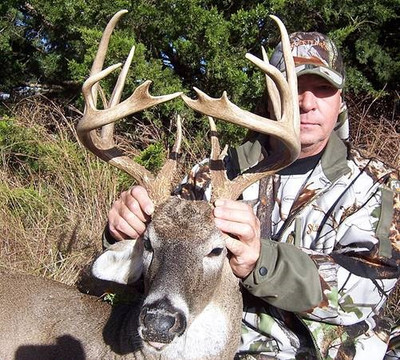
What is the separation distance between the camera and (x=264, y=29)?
24.5ft

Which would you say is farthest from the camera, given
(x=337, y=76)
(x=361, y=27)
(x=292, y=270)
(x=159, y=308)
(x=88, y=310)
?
(x=361, y=27)

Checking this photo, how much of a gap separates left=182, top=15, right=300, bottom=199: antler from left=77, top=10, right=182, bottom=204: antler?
0.82ft

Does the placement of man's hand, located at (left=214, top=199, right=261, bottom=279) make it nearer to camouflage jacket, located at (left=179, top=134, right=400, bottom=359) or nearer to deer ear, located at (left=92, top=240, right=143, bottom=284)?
camouflage jacket, located at (left=179, top=134, right=400, bottom=359)

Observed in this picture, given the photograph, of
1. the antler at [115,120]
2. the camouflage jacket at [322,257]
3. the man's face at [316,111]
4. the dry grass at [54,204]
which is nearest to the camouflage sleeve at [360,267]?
the camouflage jacket at [322,257]

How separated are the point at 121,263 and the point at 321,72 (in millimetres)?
1677

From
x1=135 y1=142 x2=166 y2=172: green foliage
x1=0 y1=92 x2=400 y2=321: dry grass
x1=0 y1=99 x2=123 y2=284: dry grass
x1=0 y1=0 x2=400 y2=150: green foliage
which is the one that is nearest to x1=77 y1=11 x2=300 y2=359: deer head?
x1=0 y1=92 x2=400 y2=321: dry grass

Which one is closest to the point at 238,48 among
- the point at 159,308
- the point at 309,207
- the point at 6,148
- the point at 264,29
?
the point at 264,29

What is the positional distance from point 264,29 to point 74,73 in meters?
2.33

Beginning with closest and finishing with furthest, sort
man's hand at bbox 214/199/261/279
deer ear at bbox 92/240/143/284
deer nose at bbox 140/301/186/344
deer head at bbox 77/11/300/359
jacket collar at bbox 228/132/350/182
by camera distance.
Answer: deer nose at bbox 140/301/186/344
deer head at bbox 77/11/300/359
man's hand at bbox 214/199/261/279
deer ear at bbox 92/240/143/284
jacket collar at bbox 228/132/350/182

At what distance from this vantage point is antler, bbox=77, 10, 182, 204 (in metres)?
3.25

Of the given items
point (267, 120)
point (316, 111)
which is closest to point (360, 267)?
point (267, 120)

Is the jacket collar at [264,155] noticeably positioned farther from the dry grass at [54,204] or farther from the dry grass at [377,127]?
the dry grass at [377,127]

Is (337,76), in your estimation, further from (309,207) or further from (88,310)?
(88,310)

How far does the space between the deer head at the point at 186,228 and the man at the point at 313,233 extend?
105 millimetres
